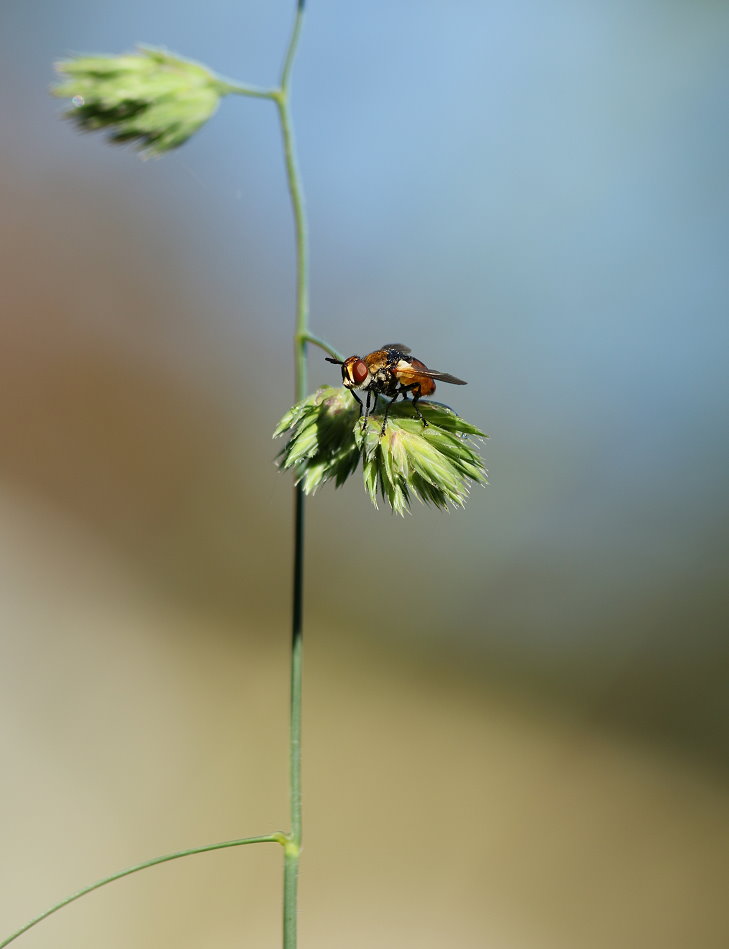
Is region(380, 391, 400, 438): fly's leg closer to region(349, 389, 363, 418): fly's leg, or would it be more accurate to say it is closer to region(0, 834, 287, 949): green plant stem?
region(349, 389, 363, 418): fly's leg

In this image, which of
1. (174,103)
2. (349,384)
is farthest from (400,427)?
(174,103)

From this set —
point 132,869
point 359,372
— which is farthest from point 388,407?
point 132,869

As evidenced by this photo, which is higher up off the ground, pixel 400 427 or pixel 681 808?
pixel 400 427

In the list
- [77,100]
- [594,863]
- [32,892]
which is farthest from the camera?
[594,863]

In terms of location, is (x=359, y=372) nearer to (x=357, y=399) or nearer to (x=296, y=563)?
(x=357, y=399)

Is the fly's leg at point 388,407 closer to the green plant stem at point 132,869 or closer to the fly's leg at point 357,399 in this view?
the fly's leg at point 357,399

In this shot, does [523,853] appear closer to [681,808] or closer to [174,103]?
[681,808]

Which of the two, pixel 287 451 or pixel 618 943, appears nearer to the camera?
pixel 287 451

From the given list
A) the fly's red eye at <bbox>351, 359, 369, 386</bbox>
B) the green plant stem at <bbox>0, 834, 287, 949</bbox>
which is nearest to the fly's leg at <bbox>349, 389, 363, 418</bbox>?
the fly's red eye at <bbox>351, 359, 369, 386</bbox>

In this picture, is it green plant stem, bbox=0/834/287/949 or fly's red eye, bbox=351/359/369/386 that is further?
fly's red eye, bbox=351/359/369/386
